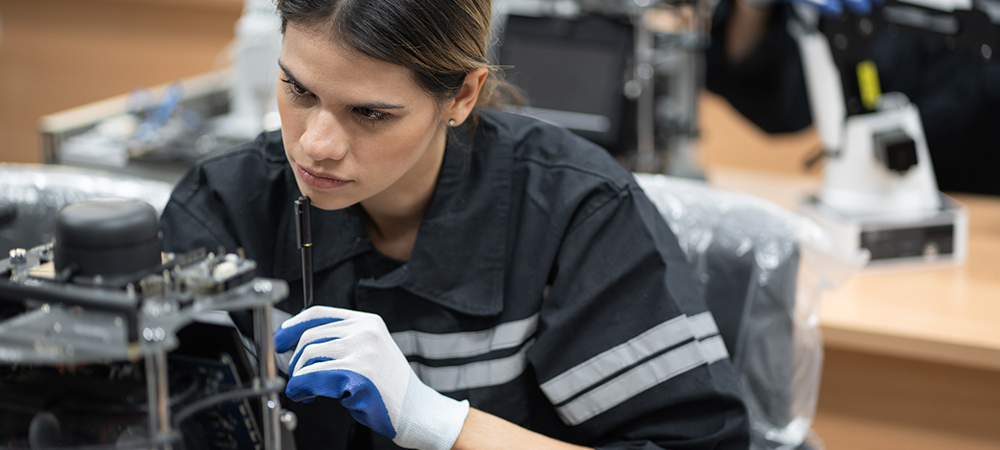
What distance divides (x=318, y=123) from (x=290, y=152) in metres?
0.07

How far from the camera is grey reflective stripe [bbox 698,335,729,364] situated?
3.44ft

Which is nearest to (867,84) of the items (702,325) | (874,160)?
(874,160)

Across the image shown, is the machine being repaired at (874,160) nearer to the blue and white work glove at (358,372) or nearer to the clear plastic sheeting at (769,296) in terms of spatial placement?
the clear plastic sheeting at (769,296)

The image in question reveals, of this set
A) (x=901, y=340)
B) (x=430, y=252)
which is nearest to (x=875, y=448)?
(x=901, y=340)

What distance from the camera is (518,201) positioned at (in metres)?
1.12

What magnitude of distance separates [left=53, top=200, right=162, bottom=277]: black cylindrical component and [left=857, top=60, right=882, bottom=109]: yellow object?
5.05 ft

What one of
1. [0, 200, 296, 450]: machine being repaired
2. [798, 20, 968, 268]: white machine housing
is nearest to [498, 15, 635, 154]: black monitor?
[798, 20, 968, 268]: white machine housing

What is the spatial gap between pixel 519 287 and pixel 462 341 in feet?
0.34

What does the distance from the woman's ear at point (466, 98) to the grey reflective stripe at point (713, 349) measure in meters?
0.43

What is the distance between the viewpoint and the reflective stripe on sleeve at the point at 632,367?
1019 mm

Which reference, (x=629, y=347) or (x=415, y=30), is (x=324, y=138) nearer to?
(x=415, y=30)

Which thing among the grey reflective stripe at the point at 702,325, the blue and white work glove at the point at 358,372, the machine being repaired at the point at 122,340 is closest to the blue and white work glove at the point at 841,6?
the grey reflective stripe at the point at 702,325

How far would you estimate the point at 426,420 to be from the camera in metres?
0.92

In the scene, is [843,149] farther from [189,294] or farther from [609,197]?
[189,294]
